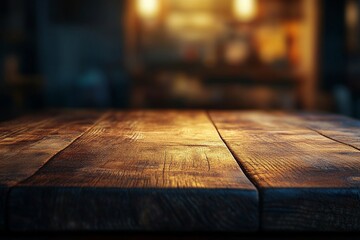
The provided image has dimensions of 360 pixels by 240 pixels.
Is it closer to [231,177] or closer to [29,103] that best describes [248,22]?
[29,103]

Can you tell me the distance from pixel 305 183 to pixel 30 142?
2.14ft

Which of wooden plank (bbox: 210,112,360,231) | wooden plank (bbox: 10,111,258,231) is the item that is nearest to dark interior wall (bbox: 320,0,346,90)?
wooden plank (bbox: 210,112,360,231)

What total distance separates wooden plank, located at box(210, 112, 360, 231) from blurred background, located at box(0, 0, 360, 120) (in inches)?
206

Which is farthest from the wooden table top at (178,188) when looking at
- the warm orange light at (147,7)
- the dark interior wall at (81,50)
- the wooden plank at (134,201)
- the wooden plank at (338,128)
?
the warm orange light at (147,7)

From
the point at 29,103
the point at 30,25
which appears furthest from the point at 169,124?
the point at 30,25

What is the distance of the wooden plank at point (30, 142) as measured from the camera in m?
0.87

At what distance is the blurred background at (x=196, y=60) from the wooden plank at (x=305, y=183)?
5229 mm

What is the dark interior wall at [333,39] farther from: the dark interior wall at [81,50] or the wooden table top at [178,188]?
the wooden table top at [178,188]

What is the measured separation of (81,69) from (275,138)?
5.44 metres

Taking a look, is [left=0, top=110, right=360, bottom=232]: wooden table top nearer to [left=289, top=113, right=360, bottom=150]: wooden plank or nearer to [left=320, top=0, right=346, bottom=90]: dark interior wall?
[left=289, top=113, right=360, bottom=150]: wooden plank

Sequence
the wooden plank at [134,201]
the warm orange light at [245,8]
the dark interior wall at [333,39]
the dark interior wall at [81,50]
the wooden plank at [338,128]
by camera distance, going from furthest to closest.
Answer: the warm orange light at [245,8] → the dark interior wall at [333,39] → the dark interior wall at [81,50] → the wooden plank at [338,128] → the wooden plank at [134,201]

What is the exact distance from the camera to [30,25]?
8477 millimetres

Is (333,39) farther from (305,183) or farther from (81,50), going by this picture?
(305,183)

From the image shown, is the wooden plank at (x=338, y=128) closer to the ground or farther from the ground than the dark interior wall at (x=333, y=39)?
closer to the ground
